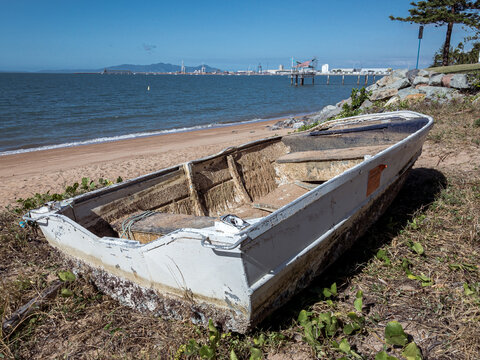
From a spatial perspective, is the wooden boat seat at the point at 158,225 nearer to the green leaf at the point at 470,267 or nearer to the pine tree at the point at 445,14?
the green leaf at the point at 470,267

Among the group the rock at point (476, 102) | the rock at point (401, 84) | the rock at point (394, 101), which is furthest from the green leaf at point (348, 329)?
the rock at point (401, 84)

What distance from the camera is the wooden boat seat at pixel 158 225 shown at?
134 inches

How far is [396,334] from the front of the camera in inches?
97.9

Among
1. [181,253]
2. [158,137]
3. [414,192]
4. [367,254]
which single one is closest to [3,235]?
[181,253]

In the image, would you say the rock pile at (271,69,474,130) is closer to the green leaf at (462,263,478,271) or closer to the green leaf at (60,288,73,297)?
the green leaf at (462,263,478,271)

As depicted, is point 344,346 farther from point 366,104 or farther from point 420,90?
point 366,104

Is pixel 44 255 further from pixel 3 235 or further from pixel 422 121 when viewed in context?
pixel 422 121

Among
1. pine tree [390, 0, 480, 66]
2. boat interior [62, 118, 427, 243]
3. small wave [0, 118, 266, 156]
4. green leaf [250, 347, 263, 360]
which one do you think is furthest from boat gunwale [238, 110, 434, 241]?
pine tree [390, 0, 480, 66]

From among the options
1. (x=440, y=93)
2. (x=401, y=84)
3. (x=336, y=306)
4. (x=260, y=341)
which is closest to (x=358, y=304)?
(x=336, y=306)

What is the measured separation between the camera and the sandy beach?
8.72 metres

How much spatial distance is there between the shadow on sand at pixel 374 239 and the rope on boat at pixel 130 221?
172 cm

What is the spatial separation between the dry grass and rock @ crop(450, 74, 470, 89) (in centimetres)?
935

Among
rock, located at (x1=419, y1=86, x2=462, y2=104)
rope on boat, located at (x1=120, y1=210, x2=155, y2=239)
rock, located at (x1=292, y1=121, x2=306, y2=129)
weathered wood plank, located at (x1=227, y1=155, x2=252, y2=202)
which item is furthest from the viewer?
rock, located at (x1=292, y1=121, x2=306, y2=129)

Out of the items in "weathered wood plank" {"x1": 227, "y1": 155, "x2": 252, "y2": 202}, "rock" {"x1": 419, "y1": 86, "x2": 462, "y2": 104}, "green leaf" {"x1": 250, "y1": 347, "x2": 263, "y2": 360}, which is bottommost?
"green leaf" {"x1": 250, "y1": 347, "x2": 263, "y2": 360}
